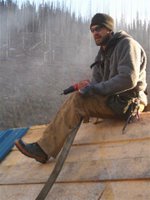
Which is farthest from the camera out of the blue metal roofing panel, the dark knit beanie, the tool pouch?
the blue metal roofing panel

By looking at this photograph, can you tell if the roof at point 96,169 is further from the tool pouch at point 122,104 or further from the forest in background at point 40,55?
the forest in background at point 40,55

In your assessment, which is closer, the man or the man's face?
the man

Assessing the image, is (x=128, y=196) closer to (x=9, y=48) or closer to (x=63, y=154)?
(x=63, y=154)

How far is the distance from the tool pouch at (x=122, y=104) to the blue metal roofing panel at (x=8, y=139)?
113cm

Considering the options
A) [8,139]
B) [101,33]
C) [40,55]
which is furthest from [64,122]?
[40,55]

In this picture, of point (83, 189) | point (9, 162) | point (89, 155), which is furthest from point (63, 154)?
point (9, 162)

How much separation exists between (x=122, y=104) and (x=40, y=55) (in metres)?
A: 19.9

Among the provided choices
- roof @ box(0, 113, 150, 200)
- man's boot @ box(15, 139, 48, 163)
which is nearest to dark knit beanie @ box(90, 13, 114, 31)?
roof @ box(0, 113, 150, 200)

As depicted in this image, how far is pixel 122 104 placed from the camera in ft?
11.8

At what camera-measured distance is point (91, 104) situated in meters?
3.56

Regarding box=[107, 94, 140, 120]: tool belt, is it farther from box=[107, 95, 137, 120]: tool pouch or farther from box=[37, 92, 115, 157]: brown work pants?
box=[37, 92, 115, 157]: brown work pants

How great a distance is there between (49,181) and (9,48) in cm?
2093

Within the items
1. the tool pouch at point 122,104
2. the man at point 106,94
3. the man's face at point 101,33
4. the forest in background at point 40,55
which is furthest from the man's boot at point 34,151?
the forest in background at point 40,55

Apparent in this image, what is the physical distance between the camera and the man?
3.44 meters
